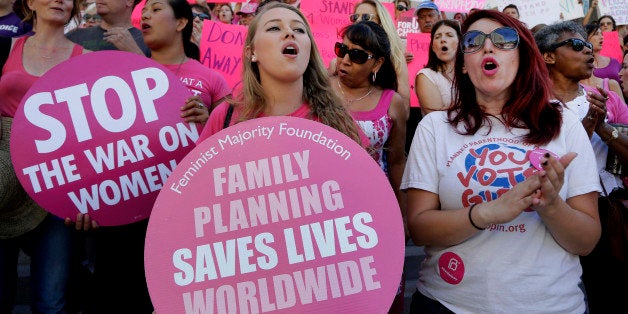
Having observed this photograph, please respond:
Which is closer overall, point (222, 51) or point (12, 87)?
point (12, 87)

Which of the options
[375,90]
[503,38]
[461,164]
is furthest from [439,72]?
[461,164]

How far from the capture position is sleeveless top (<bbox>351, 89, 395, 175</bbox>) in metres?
2.69

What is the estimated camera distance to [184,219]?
164cm

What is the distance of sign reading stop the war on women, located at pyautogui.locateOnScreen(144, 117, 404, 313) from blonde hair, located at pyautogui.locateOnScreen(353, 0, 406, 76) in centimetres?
200

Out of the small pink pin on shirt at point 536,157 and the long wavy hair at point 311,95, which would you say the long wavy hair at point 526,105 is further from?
the long wavy hair at point 311,95

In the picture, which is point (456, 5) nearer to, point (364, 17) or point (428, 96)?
point (364, 17)

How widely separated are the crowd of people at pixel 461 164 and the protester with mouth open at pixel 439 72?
3.20 feet

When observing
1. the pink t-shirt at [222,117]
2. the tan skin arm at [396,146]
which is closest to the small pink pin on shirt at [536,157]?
the pink t-shirt at [222,117]

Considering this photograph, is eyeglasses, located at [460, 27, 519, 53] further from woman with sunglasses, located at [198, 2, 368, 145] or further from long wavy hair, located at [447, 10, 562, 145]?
woman with sunglasses, located at [198, 2, 368, 145]

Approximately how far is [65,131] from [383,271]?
50.2 inches

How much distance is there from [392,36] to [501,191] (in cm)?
231

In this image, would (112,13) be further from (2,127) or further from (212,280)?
(212,280)

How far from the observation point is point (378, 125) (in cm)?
275

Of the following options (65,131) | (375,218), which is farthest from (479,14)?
(65,131)
